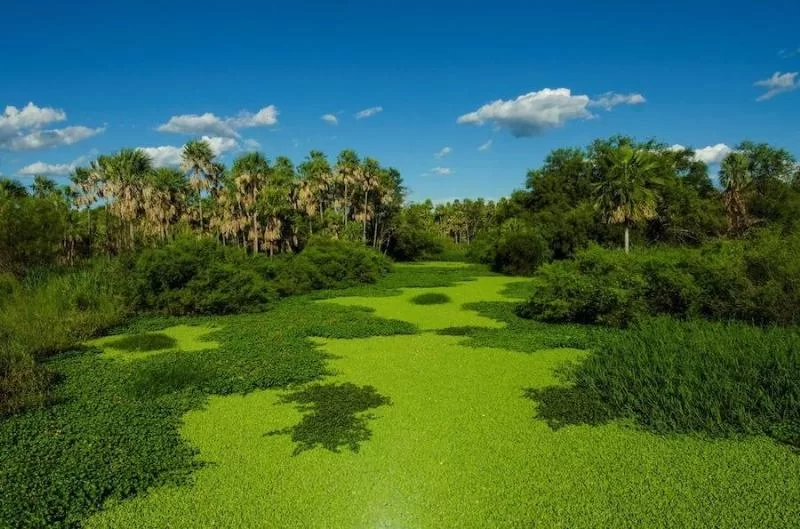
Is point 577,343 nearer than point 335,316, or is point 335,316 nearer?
point 577,343

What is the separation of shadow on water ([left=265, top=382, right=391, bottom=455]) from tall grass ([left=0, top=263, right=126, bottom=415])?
3.85 metres

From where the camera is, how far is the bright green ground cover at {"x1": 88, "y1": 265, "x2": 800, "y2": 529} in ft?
14.4

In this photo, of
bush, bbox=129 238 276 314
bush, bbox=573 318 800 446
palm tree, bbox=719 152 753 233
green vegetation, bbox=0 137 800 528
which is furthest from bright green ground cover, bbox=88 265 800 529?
palm tree, bbox=719 152 753 233

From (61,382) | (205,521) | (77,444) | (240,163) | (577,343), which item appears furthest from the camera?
(240,163)

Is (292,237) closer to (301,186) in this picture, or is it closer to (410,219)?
(301,186)

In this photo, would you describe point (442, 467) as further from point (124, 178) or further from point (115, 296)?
point (124, 178)

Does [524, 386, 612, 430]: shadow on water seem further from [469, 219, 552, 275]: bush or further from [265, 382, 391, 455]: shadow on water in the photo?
[469, 219, 552, 275]: bush

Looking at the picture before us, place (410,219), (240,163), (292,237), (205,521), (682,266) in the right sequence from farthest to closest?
(410,219) < (292,237) < (240,163) < (682,266) < (205,521)

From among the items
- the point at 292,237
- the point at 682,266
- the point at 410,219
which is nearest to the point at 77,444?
the point at 682,266

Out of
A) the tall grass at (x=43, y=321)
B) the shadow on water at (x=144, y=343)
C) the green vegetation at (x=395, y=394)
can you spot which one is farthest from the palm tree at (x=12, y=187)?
the shadow on water at (x=144, y=343)

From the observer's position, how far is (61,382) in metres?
8.31

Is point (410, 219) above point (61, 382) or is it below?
above

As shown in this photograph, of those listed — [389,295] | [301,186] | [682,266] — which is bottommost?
[389,295]

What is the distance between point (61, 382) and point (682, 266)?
47.6ft
